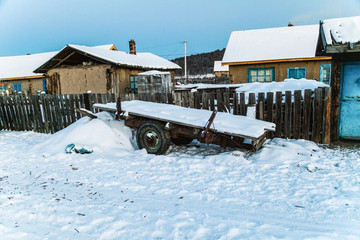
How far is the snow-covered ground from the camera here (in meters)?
2.51

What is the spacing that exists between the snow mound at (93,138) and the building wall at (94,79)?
8.73 m

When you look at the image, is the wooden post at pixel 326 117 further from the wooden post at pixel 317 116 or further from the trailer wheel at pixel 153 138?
the trailer wheel at pixel 153 138

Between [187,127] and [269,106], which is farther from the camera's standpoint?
[269,106]

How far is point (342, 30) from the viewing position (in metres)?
6.02

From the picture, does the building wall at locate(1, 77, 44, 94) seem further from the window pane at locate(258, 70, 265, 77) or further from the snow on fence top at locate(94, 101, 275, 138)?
the snow on fence top at locate(94, 101, 275, 138)

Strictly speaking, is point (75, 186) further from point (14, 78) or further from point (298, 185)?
point (14, 78)

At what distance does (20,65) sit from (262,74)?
27.8 meters

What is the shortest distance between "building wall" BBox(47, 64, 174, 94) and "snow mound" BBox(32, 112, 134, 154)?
344 inches

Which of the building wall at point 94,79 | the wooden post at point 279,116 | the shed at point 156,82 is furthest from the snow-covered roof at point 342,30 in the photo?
the building wall at point 94,79

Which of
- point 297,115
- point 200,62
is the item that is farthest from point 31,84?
point 200,62

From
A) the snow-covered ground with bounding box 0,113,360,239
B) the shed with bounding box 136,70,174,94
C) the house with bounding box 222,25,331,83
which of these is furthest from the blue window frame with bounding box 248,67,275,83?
the snow-covered ground with bounding box 0,113,360,239

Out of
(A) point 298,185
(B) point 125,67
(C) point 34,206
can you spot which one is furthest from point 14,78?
(A) point 298,185

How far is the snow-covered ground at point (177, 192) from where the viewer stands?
251 centimetres

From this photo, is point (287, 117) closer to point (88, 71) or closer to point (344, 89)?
point (344, 89)
